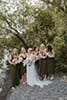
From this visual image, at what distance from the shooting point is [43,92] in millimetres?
7379

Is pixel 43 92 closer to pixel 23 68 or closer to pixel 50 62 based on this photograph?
pixel 50 62

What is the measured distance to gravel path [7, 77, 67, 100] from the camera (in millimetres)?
7053

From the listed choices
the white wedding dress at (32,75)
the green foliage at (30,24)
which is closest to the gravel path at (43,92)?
the white wedding dress at (32,75)

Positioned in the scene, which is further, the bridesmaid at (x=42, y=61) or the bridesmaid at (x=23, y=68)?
the bridesmaid at (x=23, y=68)

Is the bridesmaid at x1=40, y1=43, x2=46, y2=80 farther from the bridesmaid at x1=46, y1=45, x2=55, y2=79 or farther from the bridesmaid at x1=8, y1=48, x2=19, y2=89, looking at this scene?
the bridesmaid at x1=8, y1=48, x2=19, y2=89

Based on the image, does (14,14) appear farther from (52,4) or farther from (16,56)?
(16,56)

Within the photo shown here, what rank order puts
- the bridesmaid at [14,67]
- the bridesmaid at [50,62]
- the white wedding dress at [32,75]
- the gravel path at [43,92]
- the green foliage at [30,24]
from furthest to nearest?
the green foliage at [30,24]
the bridesmaid at [14,67]
the bridesmaid at [50,62]
the white wedding dress at [32,75]
the gravel path at [43,92]

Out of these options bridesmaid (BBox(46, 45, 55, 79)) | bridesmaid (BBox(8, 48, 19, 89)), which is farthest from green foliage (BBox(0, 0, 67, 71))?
bridesmaid (BBox(8, 48, 19, 89))

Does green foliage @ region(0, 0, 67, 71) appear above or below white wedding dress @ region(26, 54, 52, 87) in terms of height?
above

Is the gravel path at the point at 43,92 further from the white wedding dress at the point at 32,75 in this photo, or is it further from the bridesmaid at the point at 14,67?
the bridesmaid at the point at 14,67

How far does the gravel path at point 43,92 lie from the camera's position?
705 cm

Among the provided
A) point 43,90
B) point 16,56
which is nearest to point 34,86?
point 43,90

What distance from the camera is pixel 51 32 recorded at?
9586 millimetres

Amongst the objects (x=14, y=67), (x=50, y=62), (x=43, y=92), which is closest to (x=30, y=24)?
(x=14, y=67)
